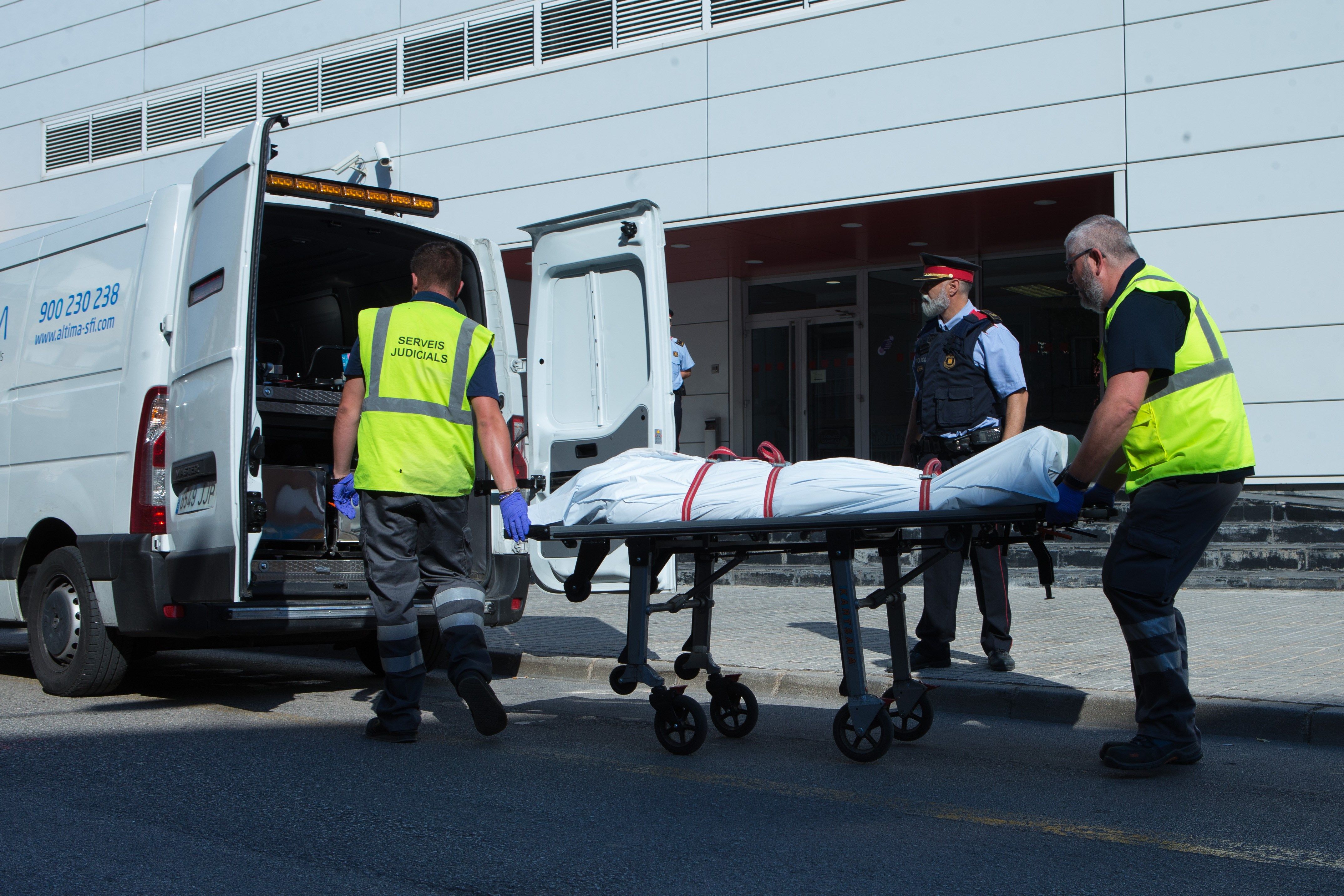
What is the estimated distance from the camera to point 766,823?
12.7 ft

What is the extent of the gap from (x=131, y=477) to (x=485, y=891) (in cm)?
350

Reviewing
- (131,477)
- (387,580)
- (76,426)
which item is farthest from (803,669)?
(76,426)

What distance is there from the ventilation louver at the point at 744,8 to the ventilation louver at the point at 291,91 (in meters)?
5.73

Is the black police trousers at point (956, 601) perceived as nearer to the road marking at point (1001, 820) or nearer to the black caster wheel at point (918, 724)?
the black caster wheel at point (918, 724)

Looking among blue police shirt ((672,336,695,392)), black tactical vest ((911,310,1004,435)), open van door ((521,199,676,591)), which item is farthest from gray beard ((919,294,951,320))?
blue police shirt ((672,336,695,392))

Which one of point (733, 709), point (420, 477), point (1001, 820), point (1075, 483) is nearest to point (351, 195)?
point (420, 477)

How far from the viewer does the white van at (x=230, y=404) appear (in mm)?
5625

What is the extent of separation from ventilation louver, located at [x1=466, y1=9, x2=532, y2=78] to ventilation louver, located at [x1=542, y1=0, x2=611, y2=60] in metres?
0.22

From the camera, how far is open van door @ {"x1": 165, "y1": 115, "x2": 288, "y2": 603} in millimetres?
5484

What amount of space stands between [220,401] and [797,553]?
2.55m

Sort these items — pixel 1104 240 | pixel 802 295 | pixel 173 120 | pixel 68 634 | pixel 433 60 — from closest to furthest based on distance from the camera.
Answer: pixel 1104 240 → pixel 68 634 → pixel 433 60 → pixel 802 295 → pixel 173 120

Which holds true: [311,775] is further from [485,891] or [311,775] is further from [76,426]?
[76,426]

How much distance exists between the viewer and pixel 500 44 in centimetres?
1498

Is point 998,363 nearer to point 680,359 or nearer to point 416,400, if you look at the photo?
point 416,400
